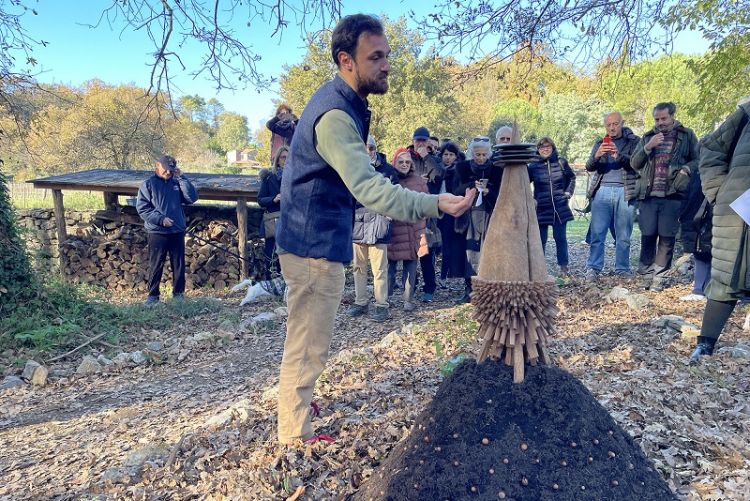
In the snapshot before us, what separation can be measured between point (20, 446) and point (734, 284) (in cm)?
543

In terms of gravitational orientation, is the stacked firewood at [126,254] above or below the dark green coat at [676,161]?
below

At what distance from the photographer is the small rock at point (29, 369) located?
17.9 feet

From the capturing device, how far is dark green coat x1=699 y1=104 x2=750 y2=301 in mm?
3641

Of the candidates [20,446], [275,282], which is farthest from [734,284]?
[275,282]

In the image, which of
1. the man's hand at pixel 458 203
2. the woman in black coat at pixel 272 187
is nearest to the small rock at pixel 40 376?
the woman in black coat at pixel 272 187

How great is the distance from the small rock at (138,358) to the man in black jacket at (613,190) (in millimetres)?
6027

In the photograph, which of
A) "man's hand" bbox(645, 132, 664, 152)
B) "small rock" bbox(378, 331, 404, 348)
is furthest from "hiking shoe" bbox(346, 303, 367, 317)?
"man's hand" bbox(645, 132, 664, 152)

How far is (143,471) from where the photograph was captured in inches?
122

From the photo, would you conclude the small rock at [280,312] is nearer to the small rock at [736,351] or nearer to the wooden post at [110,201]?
the small rock at [736,351]

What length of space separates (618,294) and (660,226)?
134cm

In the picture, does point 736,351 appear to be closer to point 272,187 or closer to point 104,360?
point 272,187

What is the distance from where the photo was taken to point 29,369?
217 inches

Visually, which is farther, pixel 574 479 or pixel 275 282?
pixel 275 282

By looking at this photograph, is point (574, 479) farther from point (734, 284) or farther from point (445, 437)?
point (734, 284)
